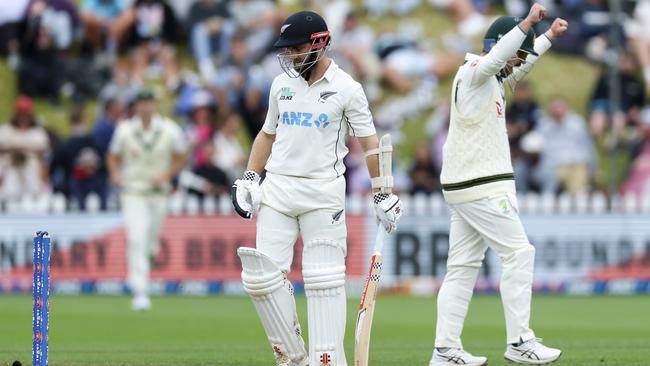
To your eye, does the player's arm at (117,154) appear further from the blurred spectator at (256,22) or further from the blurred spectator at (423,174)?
the blurred spectator at (256,22)

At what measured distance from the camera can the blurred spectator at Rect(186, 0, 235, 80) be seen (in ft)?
65.4

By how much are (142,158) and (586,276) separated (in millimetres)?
6023

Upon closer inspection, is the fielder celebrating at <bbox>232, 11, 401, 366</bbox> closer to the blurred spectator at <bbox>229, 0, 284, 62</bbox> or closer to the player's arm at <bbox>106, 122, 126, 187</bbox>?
the player's arm at <bbox>106, 122, 126, 187</bbox>

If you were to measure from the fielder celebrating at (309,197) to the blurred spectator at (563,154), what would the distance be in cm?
1088

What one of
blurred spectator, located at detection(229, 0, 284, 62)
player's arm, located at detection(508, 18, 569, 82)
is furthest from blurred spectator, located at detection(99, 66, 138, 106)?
player's arm, located at detection(508, 18, 569, 82)

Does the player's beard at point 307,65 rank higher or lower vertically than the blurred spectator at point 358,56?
lower

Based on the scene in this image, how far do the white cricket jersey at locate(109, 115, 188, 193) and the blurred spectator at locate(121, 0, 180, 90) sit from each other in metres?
4.81

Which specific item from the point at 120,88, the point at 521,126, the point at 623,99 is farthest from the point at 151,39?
the point at 623,99

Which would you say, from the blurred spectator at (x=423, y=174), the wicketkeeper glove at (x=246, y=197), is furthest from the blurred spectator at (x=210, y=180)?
the wicketkeeper glove at (x=246, y=197)

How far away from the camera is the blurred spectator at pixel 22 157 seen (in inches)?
731

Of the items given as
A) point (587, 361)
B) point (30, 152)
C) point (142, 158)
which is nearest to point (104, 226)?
point (30, 152)

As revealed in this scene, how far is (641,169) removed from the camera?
18.8m

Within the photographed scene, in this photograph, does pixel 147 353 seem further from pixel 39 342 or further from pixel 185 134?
pixel 185 134

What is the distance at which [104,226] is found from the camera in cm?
1788
